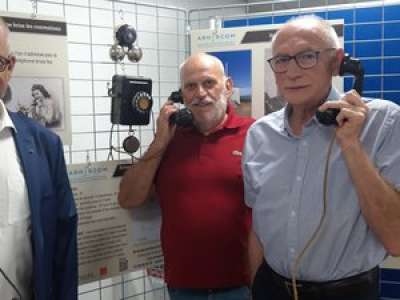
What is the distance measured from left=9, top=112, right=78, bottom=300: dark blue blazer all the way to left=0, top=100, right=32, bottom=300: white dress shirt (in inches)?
1.1

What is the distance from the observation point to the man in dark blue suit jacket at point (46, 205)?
1.54 m

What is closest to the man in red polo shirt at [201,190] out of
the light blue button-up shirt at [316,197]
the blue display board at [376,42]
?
the light blue button-up shirt at [316,197]

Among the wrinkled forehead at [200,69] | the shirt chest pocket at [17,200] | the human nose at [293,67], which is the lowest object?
the shirt chest pocket at [17,200]

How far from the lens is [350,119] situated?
4.45 ft

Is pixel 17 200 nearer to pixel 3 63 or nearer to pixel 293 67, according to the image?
pixel 3 63

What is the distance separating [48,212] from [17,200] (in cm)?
11

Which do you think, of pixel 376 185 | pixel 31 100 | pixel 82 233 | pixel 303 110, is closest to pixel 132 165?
pixel 82 233

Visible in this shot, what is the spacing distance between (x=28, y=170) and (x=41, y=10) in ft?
5.68

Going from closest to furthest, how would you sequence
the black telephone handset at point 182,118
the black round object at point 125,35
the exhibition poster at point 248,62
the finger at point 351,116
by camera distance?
1. the finger at point 351,116
2. the black telephone handset at point 182,118
3. the black round object at point 125,35
4. the exhibition poster at point 248,62

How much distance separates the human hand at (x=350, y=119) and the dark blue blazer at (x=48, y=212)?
0.89m

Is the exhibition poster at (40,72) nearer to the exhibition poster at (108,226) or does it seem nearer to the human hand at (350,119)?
the exhibition poster at (108,226)

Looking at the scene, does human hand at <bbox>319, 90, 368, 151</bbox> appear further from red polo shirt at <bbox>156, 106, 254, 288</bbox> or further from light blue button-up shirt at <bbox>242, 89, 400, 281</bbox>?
red polo shirt at <bbox>156, 106, 254, 288</bbox>

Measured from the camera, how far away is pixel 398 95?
262 cm

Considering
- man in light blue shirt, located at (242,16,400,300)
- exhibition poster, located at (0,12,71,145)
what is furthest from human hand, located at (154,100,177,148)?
man in light blue shirt, located at (242,16,400,300)
